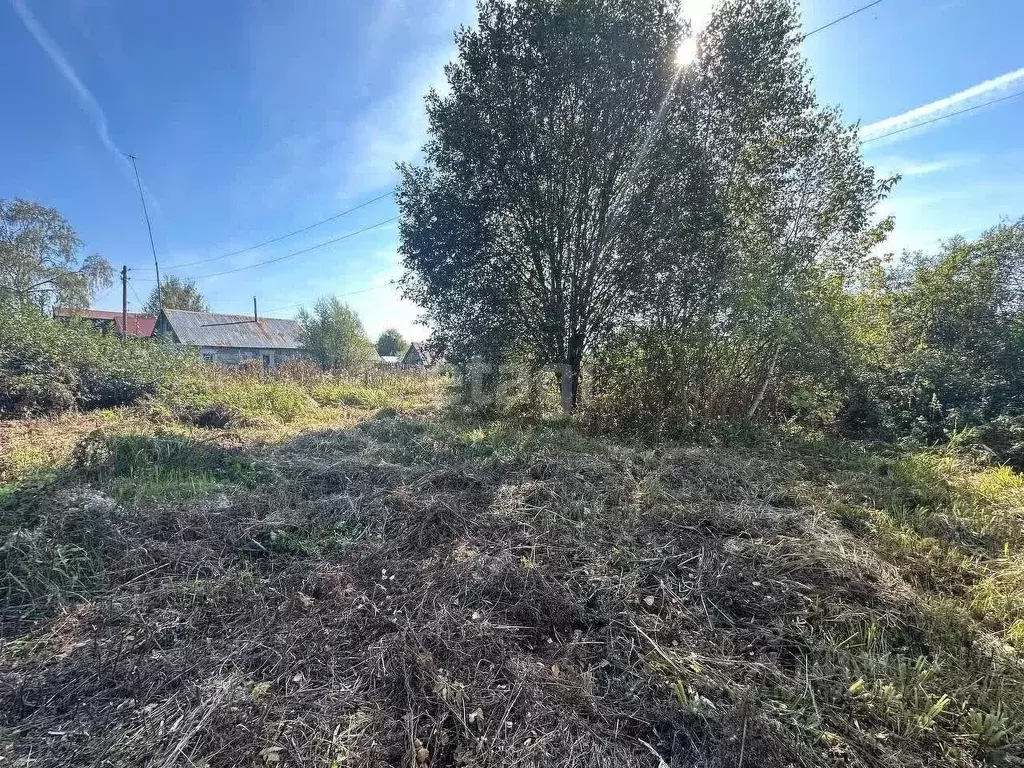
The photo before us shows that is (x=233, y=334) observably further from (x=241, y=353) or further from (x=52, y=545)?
(x=52, y=545)

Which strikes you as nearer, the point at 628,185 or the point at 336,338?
the point at 628,185

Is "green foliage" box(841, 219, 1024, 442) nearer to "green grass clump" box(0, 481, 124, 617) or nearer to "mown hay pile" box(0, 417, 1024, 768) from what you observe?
"mown hay pile" box(0, 417, 1024, 768)

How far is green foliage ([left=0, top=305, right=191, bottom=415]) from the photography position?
6703 millimetres

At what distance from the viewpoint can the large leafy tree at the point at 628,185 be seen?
5.51 meters

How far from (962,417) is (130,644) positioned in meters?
7.77

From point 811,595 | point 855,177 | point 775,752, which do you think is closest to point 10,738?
point 775,752

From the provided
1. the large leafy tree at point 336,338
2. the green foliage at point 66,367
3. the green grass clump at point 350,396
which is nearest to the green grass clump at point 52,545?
the green foliage at point 66,367

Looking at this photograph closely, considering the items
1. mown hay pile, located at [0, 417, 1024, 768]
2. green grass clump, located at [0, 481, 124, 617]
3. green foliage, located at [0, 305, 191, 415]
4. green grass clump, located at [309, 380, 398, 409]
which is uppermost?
green foliage, located at [0, 305, 191, 415]

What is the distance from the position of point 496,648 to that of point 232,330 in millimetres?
29680

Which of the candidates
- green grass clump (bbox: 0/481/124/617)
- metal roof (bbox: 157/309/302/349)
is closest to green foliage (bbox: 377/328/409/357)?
metal roof (bbox: 157/309/302/349)

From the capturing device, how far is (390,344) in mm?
46156

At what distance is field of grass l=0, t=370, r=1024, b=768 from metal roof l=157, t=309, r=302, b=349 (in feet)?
81.6

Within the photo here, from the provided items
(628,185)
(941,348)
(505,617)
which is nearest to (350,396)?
(628,185)

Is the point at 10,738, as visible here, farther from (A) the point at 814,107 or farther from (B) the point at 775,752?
(A) the point at 814,107
